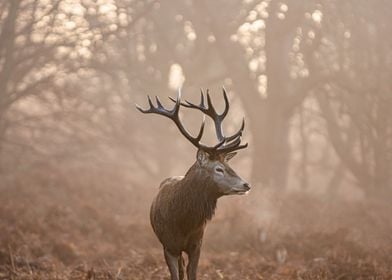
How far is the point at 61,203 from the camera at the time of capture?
1608 cm

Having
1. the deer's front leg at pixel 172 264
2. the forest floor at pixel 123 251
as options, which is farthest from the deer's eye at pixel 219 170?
the forest floor at pixel 123 251

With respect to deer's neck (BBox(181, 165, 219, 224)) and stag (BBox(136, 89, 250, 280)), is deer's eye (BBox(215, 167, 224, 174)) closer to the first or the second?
stag (BBox(136, 89, 250, 280))

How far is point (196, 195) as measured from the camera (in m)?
7.61

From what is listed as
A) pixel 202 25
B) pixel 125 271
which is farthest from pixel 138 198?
pixel 125 271

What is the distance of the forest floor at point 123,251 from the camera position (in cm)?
1001

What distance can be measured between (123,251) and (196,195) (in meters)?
5.37

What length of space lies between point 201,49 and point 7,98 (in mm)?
8397

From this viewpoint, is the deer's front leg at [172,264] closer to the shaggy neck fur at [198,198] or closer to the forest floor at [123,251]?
the shaggy neck fur at [198,198]

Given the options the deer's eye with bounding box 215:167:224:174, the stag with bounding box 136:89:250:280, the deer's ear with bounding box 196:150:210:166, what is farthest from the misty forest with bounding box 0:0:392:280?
the deer's eye with bounding box 215:167:224:174

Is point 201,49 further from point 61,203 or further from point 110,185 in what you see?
point 61,203

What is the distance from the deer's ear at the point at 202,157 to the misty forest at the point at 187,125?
2.74 m

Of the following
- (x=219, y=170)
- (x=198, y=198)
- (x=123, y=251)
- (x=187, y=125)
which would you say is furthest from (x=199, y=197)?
(x=187, y=125)

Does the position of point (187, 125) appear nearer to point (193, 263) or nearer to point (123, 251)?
point (123, 251)

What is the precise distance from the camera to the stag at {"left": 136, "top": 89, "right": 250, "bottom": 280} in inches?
295
